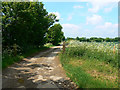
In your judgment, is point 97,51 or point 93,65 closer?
point 93,65

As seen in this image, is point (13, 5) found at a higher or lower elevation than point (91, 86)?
higher

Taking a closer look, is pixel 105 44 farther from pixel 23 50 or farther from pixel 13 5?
pixel 13 5

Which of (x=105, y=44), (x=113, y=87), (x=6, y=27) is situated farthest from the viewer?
(x=6, y=27)

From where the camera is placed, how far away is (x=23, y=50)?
1338 centimetres

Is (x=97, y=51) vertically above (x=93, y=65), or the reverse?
(x=97, y=51)

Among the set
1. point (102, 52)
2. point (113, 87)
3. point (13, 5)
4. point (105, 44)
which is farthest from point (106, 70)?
point (13, 5)

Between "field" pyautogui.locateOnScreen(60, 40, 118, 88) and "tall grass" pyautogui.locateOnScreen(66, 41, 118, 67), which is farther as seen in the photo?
"tall grass" pyautogui.locateOnScreen(66, 41, 118, 67)

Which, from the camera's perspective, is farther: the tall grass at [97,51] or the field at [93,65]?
the tall grass at [97,51]

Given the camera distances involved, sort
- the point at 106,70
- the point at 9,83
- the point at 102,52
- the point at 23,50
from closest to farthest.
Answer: the point at 9,83, the point at 106,70, the point at 102,52, the point at 23,50

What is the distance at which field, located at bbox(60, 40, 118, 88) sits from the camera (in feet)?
14.0

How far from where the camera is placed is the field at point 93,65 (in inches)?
167

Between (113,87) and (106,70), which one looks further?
(106,70)

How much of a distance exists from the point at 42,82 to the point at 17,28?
9.23m

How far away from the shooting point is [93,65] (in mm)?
6562
